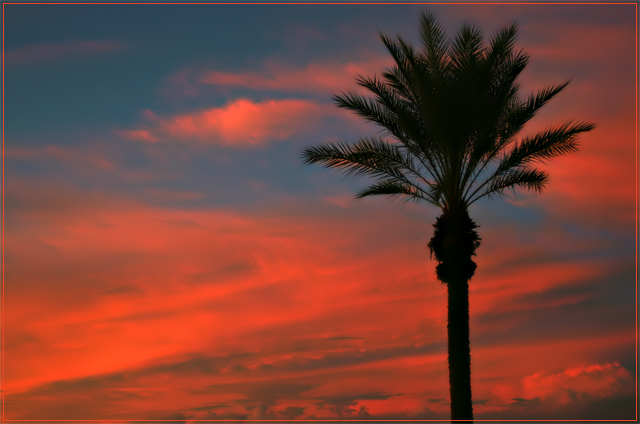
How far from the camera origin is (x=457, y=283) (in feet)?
54.5

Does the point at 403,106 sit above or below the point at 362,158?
above

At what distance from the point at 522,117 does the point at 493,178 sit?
200 centimetres

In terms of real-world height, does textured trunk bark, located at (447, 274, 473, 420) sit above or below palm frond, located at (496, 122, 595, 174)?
below

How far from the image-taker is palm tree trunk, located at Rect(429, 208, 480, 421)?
52.2 feet

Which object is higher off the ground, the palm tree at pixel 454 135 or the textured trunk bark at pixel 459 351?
the palm tree at pixel 454 135

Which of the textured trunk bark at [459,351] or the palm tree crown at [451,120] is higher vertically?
the palm tree crown at [451,120]

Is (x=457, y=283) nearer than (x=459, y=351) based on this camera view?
No

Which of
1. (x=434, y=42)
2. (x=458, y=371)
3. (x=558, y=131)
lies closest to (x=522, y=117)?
(x=558, y=131)

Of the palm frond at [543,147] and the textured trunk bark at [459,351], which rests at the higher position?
the palm frond at [543,147]

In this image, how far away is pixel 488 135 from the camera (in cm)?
1695

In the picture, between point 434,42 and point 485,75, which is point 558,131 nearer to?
point 485,75

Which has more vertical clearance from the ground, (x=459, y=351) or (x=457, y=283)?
(x=457, y=283)

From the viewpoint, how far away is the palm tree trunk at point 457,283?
627 inches

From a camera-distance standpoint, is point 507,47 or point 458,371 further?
point 507,47
